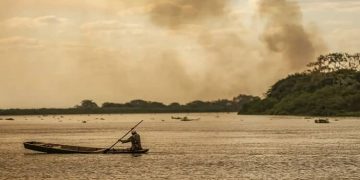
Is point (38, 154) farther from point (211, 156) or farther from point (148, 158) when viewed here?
point (211, 156)

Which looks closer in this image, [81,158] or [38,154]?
[81,158]

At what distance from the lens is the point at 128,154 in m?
83.5

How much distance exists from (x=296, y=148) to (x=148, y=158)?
84.9ft

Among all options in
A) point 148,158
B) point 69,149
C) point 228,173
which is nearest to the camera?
point 228,173

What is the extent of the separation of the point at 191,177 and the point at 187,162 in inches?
591

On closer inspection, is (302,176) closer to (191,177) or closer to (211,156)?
(191,177)

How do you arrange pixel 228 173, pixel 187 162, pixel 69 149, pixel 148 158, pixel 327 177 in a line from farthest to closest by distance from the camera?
1. pixel 69 149
2. pixel 148 158
3. pixel 187 162
4. pixel 228 173
5. pixel 327 177

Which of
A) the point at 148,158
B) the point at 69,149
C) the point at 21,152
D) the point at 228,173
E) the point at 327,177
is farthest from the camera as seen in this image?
the point at 21,152

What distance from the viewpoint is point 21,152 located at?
310 ft

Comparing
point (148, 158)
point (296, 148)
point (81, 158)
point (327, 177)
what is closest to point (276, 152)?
point (296, 148)

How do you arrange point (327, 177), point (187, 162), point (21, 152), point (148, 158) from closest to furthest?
point (327, 177)
point (187, 162)
point (148, 158)
point (21, 152)

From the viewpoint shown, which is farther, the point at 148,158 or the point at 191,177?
the point at 148,158

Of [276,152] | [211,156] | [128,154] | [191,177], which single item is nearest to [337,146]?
[276,152]

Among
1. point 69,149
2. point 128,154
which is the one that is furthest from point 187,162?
point 69,149
